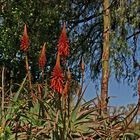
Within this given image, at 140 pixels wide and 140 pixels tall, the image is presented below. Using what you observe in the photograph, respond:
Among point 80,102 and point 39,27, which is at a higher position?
point 39,27

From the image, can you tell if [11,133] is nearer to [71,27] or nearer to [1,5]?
[1,5]

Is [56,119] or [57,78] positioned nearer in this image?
[57,78]

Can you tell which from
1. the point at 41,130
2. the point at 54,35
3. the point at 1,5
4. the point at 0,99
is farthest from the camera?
the point at 54,35

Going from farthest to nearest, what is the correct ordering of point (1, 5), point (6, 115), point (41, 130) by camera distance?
1. point (1, 5)
2. point (6, 115)
3. point (41, 130)

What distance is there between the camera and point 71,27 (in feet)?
59.2

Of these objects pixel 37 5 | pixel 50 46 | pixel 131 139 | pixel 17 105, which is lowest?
pixel 131 139

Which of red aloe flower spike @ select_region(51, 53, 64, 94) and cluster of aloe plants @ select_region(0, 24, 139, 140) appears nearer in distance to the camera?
red aloe flower spike @ select_region(51, 53, 64, 94)

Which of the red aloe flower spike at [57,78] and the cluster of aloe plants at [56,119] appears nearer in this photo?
Answer: the red aloe flower spike at [57,78]

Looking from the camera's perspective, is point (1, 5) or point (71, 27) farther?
point (71, 27)

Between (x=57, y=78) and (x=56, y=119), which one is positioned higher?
(x=57, y=78)

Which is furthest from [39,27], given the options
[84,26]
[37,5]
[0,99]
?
[0,99]

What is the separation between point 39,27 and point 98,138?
37.1 ft

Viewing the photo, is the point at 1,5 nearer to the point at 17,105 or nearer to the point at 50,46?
the point at 50,46

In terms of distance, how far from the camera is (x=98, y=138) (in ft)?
18.9
